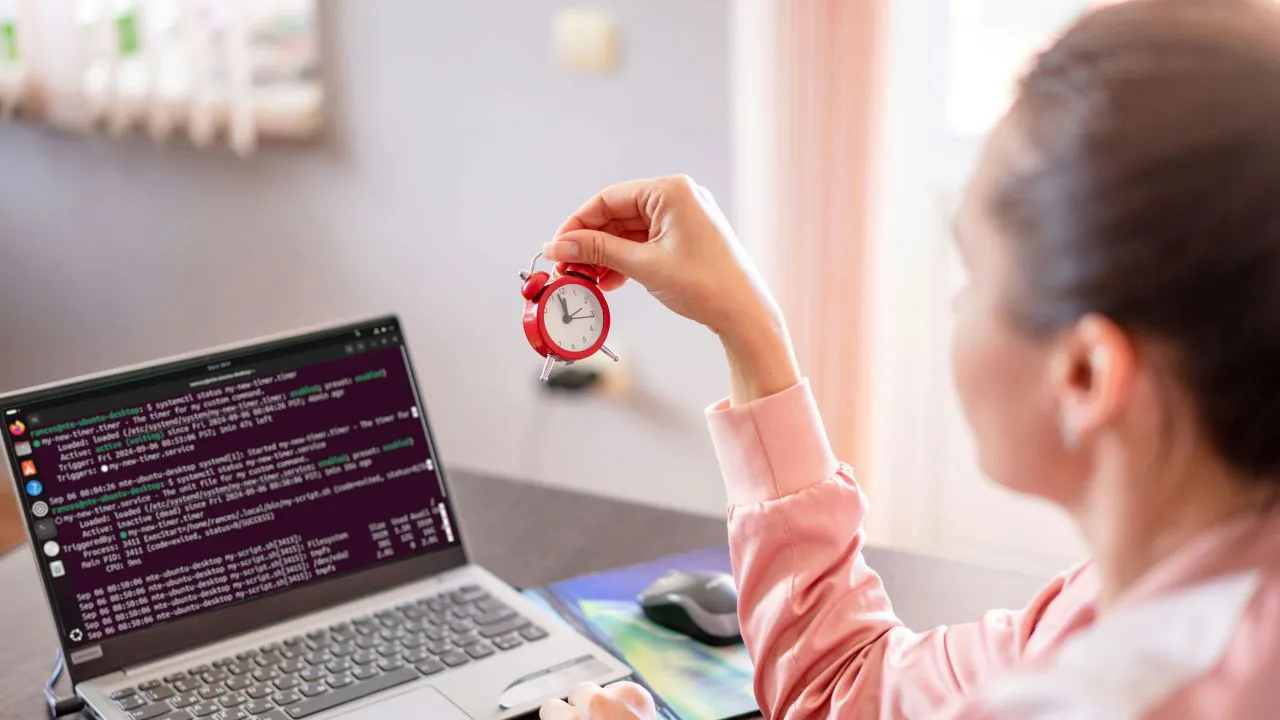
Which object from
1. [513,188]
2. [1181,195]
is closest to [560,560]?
[1181,195]

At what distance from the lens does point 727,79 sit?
7.35 feet

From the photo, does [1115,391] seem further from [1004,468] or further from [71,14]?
[71,14]

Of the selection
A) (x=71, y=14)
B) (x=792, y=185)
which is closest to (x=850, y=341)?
(x=792, y=185)

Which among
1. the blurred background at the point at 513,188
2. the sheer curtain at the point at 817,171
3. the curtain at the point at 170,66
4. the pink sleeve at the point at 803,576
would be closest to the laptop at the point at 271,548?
the pink sleeve at the point at 803,576

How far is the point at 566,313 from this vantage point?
1054 millimetres

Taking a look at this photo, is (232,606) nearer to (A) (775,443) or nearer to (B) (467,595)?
(B) (467,595)

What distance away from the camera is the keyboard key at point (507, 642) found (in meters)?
1.11

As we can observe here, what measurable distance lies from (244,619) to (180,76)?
197 centimetres

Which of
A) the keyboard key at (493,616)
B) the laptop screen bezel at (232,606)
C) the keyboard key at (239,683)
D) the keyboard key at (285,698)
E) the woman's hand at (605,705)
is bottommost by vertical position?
the woman's hand at (605,705)

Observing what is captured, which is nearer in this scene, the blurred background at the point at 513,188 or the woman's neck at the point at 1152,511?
the woman's neck at the point at 1152,511

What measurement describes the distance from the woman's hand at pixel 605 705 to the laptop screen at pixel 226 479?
0.29 meters

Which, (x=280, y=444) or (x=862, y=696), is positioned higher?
(x=280, y=444)

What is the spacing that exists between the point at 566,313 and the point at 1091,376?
48cm

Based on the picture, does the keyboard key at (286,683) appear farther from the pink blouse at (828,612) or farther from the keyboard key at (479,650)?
the pink blouse at (828,612)
